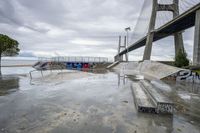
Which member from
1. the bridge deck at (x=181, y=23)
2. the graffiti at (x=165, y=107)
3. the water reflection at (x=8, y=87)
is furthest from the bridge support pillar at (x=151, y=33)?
the graffiti at (x=165, y=107)

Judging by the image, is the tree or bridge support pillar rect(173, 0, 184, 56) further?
the tree

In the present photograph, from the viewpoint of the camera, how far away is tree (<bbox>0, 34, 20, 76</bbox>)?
27819mm

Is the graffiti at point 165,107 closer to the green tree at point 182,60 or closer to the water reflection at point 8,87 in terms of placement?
the water reflection at point 8,87

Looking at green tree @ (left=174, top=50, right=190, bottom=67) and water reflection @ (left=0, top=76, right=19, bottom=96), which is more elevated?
green tree @ (left=174, top=50, right=190, bottom=67)

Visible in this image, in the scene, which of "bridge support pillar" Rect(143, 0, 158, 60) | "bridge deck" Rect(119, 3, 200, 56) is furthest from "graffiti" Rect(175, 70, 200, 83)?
"bridge support pillar" Rect(143, 0, 158, 60)

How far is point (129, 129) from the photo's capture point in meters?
3.49

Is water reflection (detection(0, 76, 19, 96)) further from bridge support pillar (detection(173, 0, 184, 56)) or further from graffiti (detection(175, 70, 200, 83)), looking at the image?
bridge support pillar (detection(173, 0, 184, 56))

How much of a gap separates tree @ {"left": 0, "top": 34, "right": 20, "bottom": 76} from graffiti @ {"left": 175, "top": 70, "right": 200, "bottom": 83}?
91.8 ft

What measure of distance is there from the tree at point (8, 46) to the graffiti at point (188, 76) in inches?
1101

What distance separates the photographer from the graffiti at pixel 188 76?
12367 millimetres

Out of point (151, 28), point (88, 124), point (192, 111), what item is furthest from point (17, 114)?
point (151, 28)

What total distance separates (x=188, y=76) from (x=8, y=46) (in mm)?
29247

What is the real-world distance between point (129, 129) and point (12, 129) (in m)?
2.55

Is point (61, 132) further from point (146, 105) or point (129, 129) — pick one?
point (146, 105)
